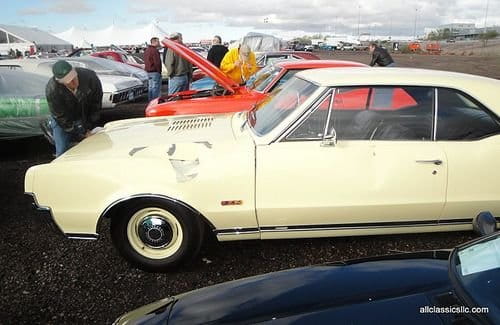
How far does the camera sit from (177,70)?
30.2 feet

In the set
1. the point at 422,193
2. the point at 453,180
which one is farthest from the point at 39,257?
the point at 453,180

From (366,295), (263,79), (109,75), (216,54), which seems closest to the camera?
(366,295)

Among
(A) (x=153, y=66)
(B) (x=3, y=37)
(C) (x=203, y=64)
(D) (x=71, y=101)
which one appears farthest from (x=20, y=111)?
(B) (x=3, y=37)

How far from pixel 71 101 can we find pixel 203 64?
2175 millimetres

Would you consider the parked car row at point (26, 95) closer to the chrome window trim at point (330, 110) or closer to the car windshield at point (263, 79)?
the car windshield at point (263, 79)

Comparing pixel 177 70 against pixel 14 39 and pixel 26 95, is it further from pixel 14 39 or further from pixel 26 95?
pixel 14 39

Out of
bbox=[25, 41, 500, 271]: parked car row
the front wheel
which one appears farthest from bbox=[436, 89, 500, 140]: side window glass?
the front wheel

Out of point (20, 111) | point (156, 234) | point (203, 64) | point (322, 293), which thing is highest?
point (203, 64)

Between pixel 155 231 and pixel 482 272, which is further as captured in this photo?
pixel 155 231

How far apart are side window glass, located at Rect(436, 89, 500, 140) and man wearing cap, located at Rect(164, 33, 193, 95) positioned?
21.7 ft

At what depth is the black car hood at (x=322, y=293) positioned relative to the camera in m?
1.65

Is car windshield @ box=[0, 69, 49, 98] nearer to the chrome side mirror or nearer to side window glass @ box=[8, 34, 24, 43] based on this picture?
the chrome side mirror

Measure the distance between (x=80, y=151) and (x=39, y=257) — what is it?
0.94 metres

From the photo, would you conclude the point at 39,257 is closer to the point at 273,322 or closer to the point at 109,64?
the point at 273,322
